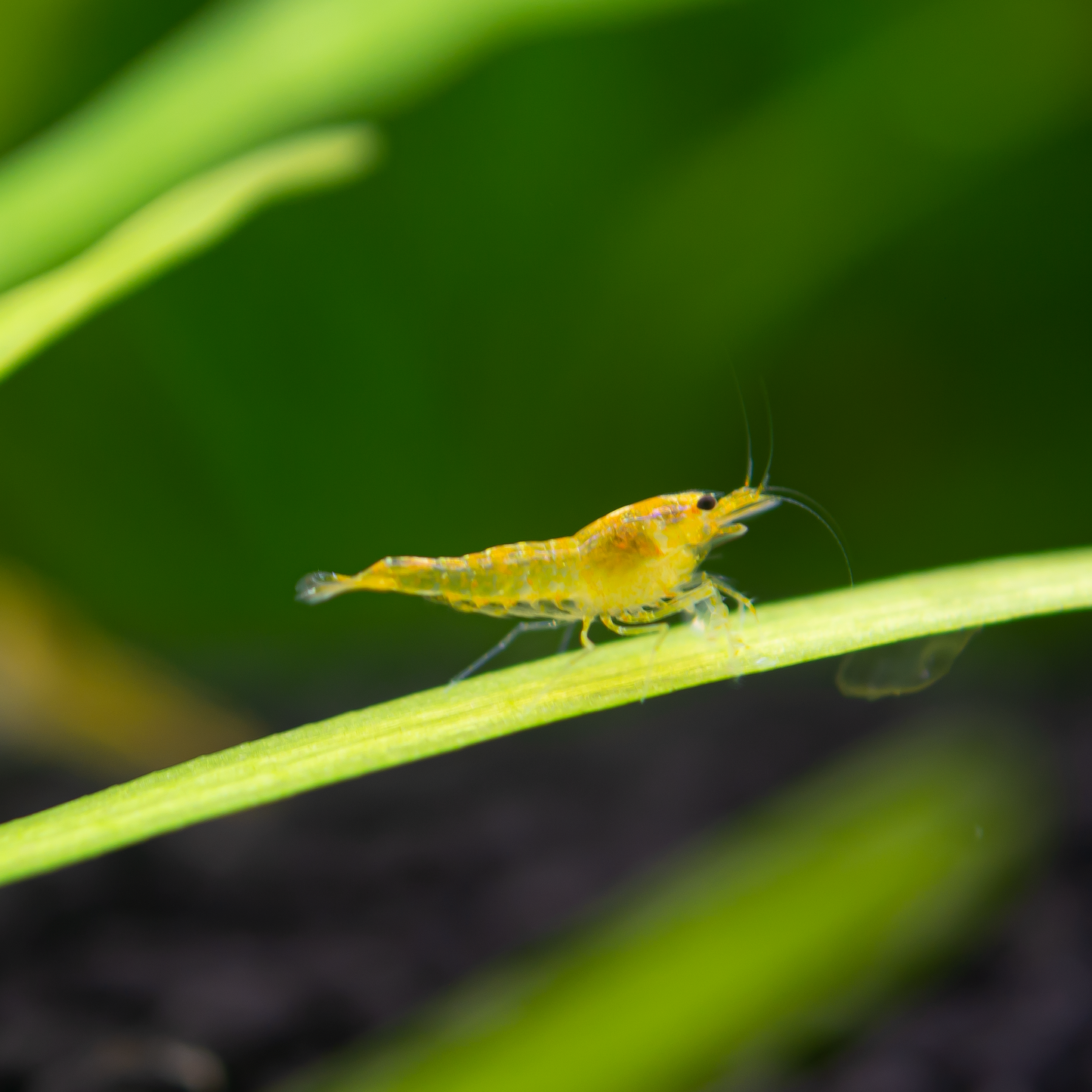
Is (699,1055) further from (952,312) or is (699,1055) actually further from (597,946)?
(952,312)

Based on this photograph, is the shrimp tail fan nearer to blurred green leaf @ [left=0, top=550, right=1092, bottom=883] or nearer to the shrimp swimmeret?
the shrimp swimmeret

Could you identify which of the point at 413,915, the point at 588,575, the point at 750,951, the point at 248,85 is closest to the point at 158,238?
the point at 248,85

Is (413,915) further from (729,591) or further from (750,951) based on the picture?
(729,591)

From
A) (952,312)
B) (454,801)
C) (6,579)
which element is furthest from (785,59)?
(6,579)

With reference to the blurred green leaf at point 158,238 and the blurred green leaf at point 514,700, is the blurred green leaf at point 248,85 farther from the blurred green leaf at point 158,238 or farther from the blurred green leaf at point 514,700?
the blurred green leaf at point 514,700

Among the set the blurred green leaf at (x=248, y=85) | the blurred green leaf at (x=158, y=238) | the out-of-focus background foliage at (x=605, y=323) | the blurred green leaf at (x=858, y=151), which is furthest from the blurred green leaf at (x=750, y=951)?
the out-of-focus background foliage at (x=605, y=323)

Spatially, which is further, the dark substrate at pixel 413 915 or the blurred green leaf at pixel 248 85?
the dark substrate at pixel 413 915

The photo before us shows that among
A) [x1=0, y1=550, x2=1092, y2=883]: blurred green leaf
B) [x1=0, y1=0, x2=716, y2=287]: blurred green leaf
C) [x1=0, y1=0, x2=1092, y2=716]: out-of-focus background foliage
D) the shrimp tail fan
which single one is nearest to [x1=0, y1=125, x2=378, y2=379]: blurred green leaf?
[x1=0, y1=0, x2=716, y2=287]: blurred green leaf
